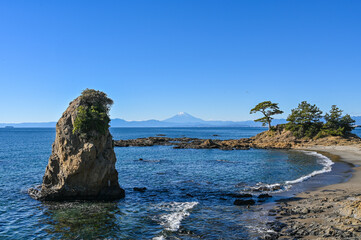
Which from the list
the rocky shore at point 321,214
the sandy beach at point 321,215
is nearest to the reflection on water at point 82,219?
the rocky shore at point 321,214

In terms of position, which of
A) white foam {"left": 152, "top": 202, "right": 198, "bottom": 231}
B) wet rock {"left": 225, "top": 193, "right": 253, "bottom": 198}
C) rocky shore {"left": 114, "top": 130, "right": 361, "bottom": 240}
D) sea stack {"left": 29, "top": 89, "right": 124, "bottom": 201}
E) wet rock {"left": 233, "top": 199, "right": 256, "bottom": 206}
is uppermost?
sea stack {"left": 29, "top": 89, "right": 124, "bottom": 201}

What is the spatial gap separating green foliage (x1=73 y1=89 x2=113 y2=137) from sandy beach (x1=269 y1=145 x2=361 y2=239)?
15.2 m

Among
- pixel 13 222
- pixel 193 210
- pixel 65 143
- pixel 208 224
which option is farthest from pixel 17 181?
pixel 208 224

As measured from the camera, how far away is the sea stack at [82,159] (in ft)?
72.6

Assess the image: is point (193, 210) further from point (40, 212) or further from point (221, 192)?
point (40, 212)

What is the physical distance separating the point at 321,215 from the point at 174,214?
31.4ft

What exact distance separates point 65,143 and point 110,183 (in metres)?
5.07

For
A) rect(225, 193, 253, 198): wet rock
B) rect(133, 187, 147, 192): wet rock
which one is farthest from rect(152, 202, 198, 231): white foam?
rect(133, 187, 147, 192): wet rock

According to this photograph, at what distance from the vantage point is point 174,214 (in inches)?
756

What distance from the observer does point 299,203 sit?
2072cm

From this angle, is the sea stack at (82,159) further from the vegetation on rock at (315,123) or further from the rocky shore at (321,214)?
the vegetation on rock at (315,123)

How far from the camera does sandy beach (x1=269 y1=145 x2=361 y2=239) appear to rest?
14492 mm

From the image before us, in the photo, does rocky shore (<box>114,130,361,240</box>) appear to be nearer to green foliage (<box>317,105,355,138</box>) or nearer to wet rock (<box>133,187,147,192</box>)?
wet rock (<box>133,187,147,192</box>)

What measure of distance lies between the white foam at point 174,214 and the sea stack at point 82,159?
492 centimetres
